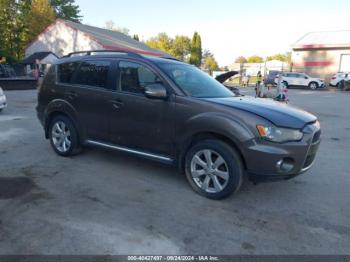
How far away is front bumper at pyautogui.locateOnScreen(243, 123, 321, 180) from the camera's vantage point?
3.52m

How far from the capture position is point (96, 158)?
17.9 ft

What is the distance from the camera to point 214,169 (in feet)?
12.7

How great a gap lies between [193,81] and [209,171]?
1.47 m

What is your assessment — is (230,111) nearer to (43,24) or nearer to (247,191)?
(247,191)

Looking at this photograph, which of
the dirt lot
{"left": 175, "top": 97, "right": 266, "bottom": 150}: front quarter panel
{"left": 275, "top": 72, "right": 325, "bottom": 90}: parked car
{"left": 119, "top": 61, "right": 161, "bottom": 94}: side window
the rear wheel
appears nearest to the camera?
the dirt lot

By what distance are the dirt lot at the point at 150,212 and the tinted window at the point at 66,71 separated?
1.41 m

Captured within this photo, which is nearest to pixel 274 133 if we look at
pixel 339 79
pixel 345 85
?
pixel 345 85

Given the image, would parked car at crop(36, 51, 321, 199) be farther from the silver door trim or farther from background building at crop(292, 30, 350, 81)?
background building at crop(292, 30, 350, 81)

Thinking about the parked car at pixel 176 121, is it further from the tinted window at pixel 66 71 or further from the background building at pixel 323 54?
the background building at pixel 323 54

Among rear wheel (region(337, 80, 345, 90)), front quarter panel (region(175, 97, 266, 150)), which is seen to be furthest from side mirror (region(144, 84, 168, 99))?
rear wheel (region(337, 80, 345, 90))

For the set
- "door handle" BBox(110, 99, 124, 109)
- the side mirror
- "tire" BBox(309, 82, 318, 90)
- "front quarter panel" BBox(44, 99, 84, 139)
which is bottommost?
"front quarter panel" BBox(44, 99, 84, 139)

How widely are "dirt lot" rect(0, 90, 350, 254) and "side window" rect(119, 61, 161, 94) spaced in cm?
133

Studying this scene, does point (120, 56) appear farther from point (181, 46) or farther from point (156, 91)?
point (181, 46)

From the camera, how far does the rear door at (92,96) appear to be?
15.8ft
